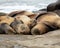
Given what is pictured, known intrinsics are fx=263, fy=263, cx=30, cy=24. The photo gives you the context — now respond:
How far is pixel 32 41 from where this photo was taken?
471cm

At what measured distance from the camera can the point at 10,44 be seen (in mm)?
4445

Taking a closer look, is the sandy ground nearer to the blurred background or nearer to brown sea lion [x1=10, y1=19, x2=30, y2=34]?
brown sea lion [x1=10, y1=19, x2=30, y2=34]

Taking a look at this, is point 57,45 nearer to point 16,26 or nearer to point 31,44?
point 31,44

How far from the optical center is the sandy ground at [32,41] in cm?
434

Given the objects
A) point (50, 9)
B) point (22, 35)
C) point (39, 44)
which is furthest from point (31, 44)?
point (50, 9)

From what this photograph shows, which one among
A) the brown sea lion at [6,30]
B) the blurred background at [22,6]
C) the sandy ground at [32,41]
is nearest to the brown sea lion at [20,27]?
the brown sea lion at [6,30]

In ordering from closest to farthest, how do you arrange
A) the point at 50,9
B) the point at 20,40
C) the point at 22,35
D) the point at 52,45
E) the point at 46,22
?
the point at 52,45, the point at 20,40, the point at 22,35, the point at 46,22, the point at 50,9

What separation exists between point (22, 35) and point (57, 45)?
126 cm

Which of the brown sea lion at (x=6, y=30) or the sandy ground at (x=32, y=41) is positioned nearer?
the sandy ground at (x=32, y=41)

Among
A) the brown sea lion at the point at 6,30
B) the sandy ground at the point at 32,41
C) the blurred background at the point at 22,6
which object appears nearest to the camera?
the sandy ground at the point at 32,41

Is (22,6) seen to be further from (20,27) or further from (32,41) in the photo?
(32,41)

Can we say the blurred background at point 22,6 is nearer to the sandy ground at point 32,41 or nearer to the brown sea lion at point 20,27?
the brown sea lion at point 20,27

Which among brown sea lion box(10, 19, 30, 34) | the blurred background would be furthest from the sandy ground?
the blurred background

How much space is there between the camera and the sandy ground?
14.3 ft
